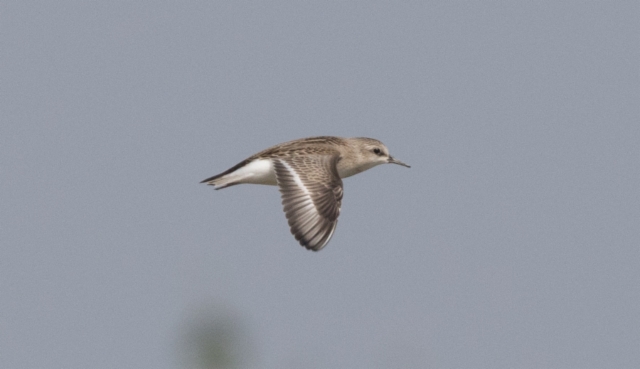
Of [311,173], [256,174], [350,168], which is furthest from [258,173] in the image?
[350,168]

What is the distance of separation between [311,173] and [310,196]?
0.87 metres

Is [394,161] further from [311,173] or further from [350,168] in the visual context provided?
[311,173]

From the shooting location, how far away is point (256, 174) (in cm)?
1364

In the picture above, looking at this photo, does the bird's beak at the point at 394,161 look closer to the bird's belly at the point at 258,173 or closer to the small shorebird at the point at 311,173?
the small shorebird at the point at 311,173

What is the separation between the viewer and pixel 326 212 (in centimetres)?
1170

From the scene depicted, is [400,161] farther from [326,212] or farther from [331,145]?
[326,212]

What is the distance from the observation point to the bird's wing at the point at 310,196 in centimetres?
1113

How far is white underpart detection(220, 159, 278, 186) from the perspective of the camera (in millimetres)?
13586

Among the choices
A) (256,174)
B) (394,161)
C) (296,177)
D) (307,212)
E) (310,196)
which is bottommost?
(307,212)

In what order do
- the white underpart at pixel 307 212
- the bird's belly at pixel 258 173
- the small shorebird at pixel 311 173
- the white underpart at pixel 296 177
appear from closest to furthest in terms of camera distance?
1. the white underpart at pixel 307 212
2. the small shorebird at pixel 311 173
3. the white underpart at pixel 296 177
4. the bird's belly at pixel 258 173

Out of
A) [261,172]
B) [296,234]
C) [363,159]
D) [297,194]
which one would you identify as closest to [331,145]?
[363,159]

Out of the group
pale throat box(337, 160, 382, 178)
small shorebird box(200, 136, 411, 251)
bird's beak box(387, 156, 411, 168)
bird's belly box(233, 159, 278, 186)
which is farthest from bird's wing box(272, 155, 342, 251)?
bird's beak box(387, 156, 411, 168)

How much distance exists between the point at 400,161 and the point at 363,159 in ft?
3.22

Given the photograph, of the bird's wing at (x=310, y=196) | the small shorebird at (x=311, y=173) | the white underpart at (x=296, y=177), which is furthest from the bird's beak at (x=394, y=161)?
the white underpart at (x=296, y=177)
